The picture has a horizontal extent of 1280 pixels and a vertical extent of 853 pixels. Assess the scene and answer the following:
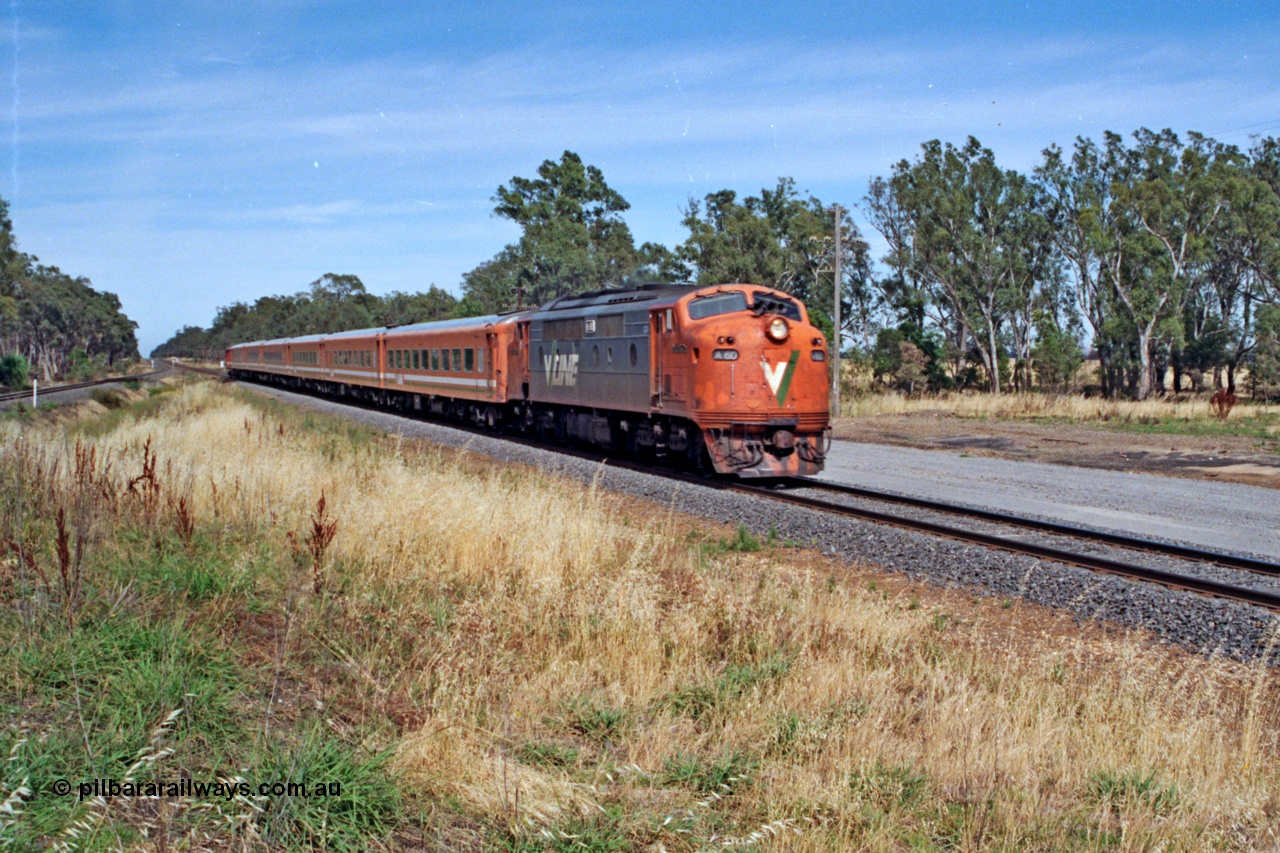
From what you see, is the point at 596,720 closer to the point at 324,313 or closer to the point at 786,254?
the point at 786,254

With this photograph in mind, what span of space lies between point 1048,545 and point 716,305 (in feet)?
22.4

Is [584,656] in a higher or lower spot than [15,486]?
lower

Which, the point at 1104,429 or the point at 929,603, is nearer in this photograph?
the point at 929,603

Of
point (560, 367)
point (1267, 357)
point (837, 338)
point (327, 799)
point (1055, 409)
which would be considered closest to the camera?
point (327, 799)

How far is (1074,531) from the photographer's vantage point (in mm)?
12062

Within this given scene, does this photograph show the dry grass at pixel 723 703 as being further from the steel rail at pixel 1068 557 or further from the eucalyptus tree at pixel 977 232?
the eucalyptus tree at pixel 977 232

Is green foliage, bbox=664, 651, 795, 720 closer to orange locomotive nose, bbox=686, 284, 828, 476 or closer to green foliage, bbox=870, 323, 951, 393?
orange locomotive nose, bbox=686, 284, 828, 476

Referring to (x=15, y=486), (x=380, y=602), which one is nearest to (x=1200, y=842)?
(x=380, y=602)

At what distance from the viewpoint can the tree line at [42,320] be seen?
230 feet

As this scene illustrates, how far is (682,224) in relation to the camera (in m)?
59.3

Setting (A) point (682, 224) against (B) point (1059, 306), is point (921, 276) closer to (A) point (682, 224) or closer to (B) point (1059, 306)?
(B) point (1059, 306)

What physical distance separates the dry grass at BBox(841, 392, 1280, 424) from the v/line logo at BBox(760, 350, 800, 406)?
1901 centimetres

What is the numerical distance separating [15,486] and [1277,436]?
91.8 ft

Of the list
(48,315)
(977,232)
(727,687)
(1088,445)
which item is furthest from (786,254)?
(48,315)
